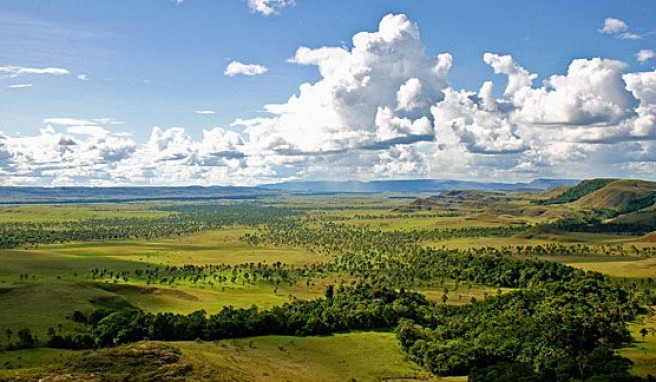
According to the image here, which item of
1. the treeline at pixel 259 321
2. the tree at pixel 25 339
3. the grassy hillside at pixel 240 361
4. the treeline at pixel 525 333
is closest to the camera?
the grassy hillside at pixel 240 361

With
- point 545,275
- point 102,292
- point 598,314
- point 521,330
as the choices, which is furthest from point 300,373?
point 545,275

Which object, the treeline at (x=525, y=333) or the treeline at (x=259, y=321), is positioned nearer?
the treeline at (x=525, y=333)

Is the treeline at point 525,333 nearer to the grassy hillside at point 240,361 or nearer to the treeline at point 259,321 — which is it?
the grassy hillside at point 240,361

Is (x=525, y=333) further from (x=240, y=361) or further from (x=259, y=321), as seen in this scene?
(x=240, y=361)

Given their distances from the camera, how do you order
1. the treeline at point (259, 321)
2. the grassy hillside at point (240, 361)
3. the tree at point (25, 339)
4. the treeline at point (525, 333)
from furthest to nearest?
the treeline at point (259, 321)
the tree at point (25, 339)
the treeline at point (525, 333)
the grassy hillside at point (240, 361)

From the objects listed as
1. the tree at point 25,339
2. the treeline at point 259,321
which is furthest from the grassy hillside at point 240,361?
the tree at point 25,339

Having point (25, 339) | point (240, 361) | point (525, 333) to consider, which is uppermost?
point (25, 339)

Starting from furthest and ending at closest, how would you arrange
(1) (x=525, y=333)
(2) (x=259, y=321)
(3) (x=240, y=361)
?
(2) (x=259, y=321), (1) (x=525, y=333), (3) (x=240, y=361)

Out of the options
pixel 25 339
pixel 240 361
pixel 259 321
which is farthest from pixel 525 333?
pixel 25 339

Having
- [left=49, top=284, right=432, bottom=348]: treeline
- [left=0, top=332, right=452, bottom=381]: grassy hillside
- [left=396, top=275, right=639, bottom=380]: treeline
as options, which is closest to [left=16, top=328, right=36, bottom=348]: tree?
[left=49, top=284, right=432, bottom=348]: treeline

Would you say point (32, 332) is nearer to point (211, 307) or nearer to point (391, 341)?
point (211, 307)

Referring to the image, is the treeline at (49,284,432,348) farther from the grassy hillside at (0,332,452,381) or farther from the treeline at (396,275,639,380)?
the treeline at (396,275,639,380)
